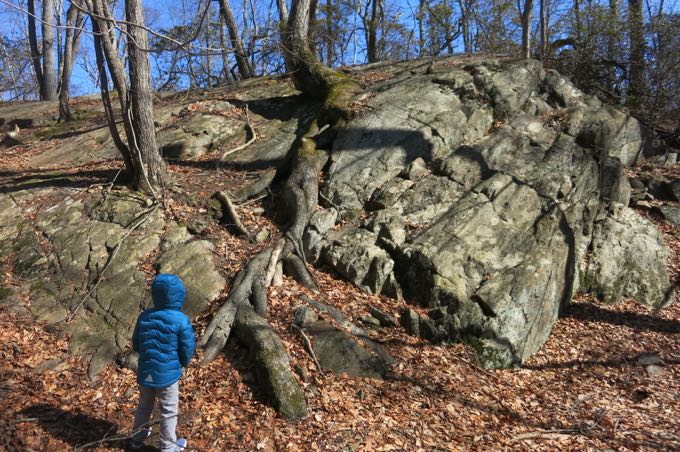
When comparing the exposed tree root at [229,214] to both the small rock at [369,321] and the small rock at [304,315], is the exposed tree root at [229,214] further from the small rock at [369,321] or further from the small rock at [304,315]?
the small rock at [369,321]

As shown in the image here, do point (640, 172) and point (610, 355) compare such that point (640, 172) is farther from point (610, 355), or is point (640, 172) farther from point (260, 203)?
point (260, 203)

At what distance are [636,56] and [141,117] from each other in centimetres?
1533

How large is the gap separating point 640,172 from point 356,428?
11421 millimetres

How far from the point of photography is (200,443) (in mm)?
5031

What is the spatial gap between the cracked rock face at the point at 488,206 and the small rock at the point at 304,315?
1428 mm

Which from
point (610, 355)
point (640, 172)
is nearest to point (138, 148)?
point (610, 355)

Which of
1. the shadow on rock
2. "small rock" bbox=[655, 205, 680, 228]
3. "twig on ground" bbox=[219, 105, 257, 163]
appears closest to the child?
"twig on ground" bbox=[219, 105, 257, 163]

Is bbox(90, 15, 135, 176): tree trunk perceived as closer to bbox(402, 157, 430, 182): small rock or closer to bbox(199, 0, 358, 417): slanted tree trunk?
bbox(199, 0, 358, 417): slanted tree trunk

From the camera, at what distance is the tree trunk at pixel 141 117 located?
8.86m

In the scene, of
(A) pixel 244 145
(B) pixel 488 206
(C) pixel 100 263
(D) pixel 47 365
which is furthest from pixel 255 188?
(D) pixel 47 365

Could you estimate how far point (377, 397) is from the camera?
19.5ft

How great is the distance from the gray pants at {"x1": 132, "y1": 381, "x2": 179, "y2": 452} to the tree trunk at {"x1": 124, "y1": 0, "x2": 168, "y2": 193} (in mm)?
4996

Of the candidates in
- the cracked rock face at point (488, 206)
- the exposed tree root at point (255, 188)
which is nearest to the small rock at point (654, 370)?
the cracked rock face at point (488, 206)

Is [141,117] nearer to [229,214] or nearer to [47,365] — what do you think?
[229,214]
